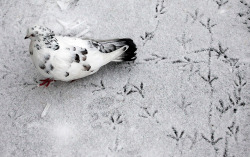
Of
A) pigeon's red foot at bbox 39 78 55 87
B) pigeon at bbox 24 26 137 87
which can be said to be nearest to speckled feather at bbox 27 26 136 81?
pigeon at bbox 24 26 137 87

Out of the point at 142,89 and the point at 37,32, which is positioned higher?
the point at 37,32

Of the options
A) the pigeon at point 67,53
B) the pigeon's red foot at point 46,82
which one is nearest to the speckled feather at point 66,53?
the pigeon at point 67,53

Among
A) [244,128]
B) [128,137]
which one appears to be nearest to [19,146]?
[128,137]

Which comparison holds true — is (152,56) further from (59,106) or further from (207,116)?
(59,106)

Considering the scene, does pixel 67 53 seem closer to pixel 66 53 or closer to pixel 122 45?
pixel 66 53

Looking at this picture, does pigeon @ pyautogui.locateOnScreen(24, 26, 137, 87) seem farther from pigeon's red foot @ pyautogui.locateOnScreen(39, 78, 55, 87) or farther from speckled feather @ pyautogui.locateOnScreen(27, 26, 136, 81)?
pigeon's red foot @ pyautogui.locateOnScreen(39, 78, 55, 87)

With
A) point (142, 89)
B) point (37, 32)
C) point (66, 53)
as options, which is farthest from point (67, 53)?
point (142, 89)

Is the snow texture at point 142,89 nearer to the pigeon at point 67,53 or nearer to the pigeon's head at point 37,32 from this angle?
the pigeon at point 67,53
